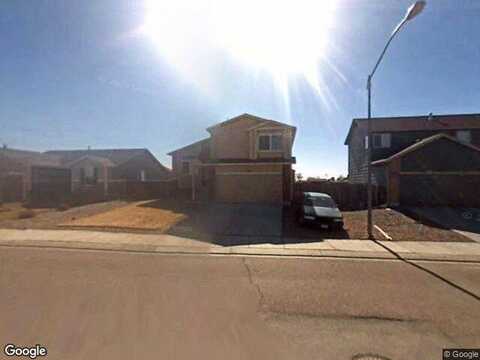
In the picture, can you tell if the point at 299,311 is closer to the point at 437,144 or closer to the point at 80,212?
the point at 80,212

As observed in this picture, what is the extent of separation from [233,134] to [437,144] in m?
14.5

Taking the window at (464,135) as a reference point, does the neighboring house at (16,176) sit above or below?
below

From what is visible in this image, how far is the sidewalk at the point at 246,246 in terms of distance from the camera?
912 centimetres

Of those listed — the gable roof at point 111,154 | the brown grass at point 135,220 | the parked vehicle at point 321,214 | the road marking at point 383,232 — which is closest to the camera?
the road marking at point 383,232

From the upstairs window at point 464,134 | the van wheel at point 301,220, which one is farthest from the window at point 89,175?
the upstairs window at point 464,134

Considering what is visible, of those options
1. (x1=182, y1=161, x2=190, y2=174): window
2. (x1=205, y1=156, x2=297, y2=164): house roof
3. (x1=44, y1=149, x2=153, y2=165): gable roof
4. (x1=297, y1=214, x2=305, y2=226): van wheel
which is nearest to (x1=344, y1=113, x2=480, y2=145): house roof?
(x1=205, y1=156, x2=297, y2=164): house roof

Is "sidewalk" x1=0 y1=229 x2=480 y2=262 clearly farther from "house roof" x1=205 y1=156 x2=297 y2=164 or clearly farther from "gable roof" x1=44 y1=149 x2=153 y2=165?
"gable roof" x1=44 y1=149 x2=153 y2=165

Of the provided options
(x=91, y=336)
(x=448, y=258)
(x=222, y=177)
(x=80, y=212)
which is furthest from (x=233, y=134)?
(x=91, y=336)

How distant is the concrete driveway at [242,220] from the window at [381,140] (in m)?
15.6

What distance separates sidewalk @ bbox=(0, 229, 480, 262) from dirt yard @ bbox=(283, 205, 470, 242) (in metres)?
0.81

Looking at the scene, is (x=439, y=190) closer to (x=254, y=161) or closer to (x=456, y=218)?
(x=456, y=218)

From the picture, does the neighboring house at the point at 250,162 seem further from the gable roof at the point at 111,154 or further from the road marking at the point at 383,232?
the gable roof at the point at 111,154

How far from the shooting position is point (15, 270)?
6695mm

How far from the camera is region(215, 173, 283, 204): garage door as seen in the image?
20.4 m
